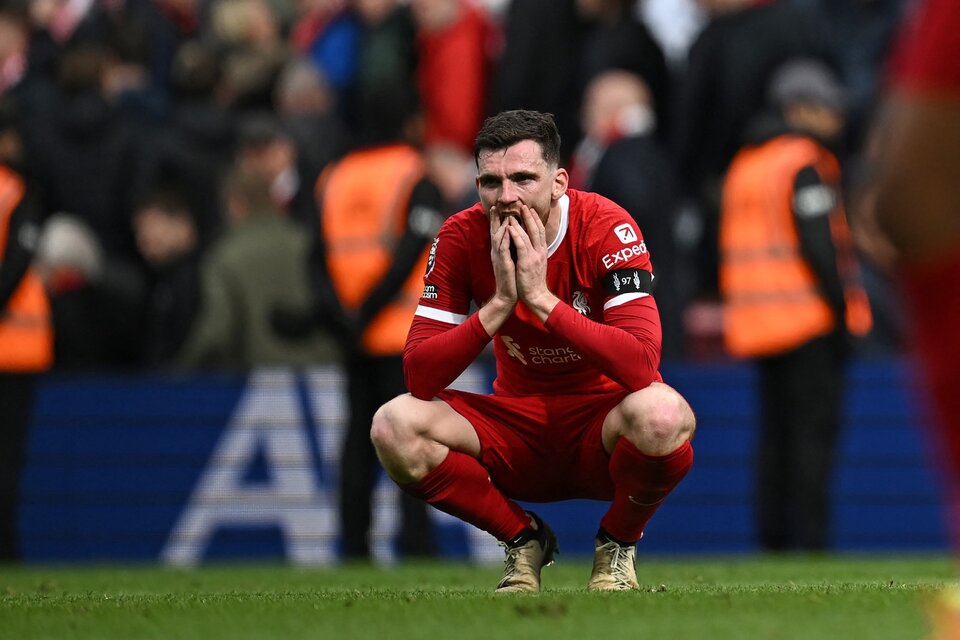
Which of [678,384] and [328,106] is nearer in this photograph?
[678,384]

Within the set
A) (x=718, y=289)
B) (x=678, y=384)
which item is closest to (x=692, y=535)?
(x=678, y=384)

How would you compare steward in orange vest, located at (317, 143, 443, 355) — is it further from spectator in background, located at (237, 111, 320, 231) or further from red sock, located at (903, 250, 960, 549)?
red sock, located at (903, 250, 960, 549)

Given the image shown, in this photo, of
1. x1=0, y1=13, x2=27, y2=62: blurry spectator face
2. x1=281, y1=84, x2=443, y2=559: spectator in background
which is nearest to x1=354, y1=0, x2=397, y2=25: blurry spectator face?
x1=281, y1=84, x2=443, y2=559: spectator in background

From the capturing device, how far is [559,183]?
6.18 metres

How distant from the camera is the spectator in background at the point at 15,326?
9797 millimetres

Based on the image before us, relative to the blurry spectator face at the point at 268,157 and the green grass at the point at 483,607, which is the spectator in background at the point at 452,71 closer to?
the blurry spectator face at the point at 268,157

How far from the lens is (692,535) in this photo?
10258 millimetres

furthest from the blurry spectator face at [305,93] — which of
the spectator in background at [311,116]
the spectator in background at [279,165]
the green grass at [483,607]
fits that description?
the green grass at [483,607]

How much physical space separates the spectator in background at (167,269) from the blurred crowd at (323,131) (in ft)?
0.05

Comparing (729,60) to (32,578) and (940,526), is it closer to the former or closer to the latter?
(940,526)

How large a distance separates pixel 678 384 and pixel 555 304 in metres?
4.53

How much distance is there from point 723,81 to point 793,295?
2.06m

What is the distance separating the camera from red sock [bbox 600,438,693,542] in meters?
5.79

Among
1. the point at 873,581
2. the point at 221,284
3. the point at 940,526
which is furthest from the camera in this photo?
the point at 221,284
